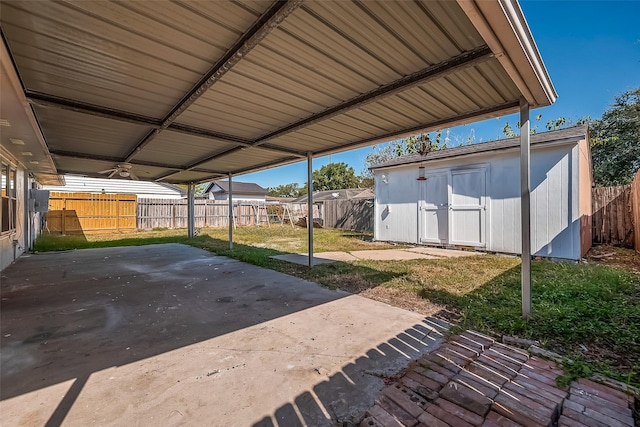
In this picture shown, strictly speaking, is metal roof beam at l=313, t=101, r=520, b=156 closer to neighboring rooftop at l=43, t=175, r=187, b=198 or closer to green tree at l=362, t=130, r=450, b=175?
green tree at l=362, t=130, r=450, b=175

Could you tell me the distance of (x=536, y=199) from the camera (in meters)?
6.20

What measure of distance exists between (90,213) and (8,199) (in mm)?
9029

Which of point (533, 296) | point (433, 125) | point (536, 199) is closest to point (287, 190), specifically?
point (536, 199)

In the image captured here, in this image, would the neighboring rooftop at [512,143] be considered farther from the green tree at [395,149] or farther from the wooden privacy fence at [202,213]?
the wooden privacy fence at [202,213]

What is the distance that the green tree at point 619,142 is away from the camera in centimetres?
1298

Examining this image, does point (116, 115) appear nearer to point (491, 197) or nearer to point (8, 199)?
point (8, 199)

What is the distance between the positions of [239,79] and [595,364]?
3.80 meters

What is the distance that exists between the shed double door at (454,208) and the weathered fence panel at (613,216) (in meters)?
3.77

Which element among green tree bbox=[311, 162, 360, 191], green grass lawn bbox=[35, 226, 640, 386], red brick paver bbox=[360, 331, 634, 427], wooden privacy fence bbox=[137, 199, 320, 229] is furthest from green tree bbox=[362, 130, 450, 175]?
red brick paver bbox=[360, 331, 634, 427]

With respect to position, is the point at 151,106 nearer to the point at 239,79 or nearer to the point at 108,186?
the point at 239,79

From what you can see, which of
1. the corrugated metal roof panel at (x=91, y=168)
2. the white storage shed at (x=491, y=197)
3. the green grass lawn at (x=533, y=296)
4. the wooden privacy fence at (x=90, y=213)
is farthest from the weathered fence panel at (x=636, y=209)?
the wooden privacy fence at (x=90, y=213)

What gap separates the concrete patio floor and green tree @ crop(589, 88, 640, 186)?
1629 cm

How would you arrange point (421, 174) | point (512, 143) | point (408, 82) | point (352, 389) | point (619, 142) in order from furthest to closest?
point (619, 142)
point (421, 174)
point (512, 143)
point (408, 82)
point (352, 389)

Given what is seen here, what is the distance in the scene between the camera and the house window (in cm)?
507
